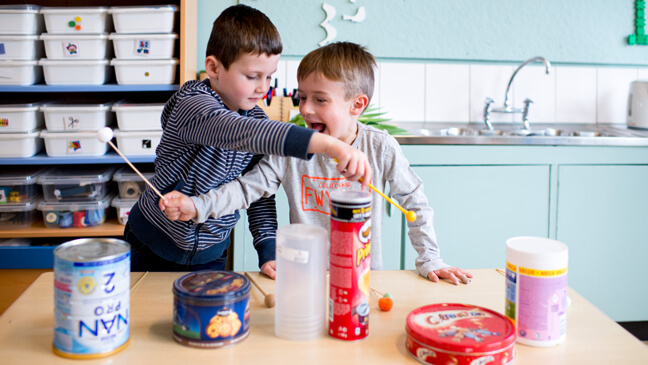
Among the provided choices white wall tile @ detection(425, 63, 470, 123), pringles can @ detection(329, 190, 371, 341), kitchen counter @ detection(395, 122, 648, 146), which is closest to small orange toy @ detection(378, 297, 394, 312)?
pringles can @ detection(329, 190, 371, 341)

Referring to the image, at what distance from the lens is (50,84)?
2.36 m

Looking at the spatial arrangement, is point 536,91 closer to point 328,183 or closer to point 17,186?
point 328,183

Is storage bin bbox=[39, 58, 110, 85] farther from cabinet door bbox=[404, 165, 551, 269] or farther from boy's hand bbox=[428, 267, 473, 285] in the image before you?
boy's hand bbox=[428, 267, 473, 285]

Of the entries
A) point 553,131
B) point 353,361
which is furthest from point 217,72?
point 553,131

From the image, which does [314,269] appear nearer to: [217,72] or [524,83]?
[217,72]

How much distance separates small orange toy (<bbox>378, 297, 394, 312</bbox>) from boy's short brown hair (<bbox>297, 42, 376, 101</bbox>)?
577mm

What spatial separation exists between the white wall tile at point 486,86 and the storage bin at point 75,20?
5.50 feet

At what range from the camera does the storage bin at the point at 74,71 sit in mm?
2330

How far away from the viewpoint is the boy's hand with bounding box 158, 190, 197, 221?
1114 mm

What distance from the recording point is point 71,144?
7.82ft

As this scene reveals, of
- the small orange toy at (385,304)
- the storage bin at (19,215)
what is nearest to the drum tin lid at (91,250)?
the small orange toy at (385,304)

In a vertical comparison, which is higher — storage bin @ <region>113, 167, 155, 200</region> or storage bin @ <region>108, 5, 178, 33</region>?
storage bin @ <region>108, 5, 178, 33</region>

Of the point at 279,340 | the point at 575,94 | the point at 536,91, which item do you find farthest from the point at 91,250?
the point at 575,94

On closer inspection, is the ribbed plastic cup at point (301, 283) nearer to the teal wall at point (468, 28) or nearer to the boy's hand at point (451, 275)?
the boy's hand at point (451, 275)
